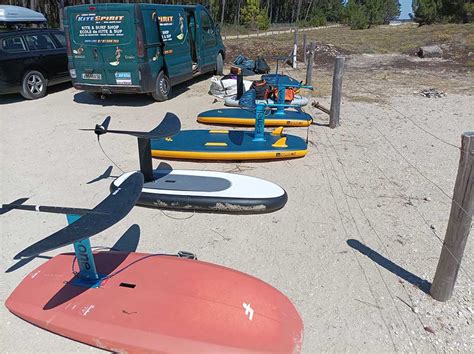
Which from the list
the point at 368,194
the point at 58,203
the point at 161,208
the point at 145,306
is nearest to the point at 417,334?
the point at 145,306

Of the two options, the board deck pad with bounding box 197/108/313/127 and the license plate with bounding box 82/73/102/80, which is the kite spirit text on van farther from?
the board deck pad with bounding box 197/108/313/127

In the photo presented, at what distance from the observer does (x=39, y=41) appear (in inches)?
397

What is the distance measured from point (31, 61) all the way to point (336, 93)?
302 inches

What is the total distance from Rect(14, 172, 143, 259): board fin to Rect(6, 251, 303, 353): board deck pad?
0.70 metres

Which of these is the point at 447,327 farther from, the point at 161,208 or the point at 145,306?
the point at 161,208

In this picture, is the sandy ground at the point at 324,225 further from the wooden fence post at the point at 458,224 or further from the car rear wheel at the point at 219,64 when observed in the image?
the car rear wheel at the point at 219,64

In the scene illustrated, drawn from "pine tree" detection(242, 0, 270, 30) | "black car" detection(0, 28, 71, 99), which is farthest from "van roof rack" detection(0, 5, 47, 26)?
"pine tree" detection(242, 0, 270, 30)

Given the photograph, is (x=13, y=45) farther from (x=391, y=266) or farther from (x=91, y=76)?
(x=391, y=266)

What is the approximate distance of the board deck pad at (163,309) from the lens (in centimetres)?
253

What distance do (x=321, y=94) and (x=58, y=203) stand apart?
8218mm

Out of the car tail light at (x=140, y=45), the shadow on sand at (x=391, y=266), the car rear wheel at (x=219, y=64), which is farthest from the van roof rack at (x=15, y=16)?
the shadow on sand at (x=391, y=266)

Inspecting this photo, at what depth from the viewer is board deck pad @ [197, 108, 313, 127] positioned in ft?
25.6

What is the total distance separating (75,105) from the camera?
9.61 m

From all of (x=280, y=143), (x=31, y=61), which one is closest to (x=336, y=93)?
Answer: (x=280, y=143)
